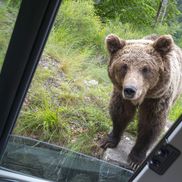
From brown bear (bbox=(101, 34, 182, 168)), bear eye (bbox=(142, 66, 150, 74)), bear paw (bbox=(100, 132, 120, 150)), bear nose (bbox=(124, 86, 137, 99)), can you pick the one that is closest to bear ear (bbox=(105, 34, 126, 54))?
brown bear (bbox=(101, 34, 182, 168))

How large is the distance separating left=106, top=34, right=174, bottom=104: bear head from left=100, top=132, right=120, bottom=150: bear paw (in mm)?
246

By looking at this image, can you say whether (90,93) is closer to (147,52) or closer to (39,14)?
(147,52)

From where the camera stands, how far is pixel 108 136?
7.75 ft

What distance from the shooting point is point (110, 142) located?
2.29m

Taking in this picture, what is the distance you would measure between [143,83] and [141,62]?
11 centimetres

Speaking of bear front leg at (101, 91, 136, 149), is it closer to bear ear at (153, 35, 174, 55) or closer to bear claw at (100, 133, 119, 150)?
bear claw at (100, 133, 119, 150)

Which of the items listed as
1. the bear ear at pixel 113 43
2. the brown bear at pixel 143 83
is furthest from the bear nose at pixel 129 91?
the bear ear at pixel 113 43

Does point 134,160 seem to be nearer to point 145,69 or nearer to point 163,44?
point 145,69

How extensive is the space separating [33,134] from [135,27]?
0.75 meters

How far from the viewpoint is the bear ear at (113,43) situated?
7.02 ft

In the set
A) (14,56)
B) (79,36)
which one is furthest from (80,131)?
(14,56)

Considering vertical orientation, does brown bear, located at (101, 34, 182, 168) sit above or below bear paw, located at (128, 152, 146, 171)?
above

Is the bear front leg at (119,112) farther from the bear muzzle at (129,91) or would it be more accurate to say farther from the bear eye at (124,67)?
the bear muzzle at (129,91)

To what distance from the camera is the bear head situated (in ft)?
7.07
